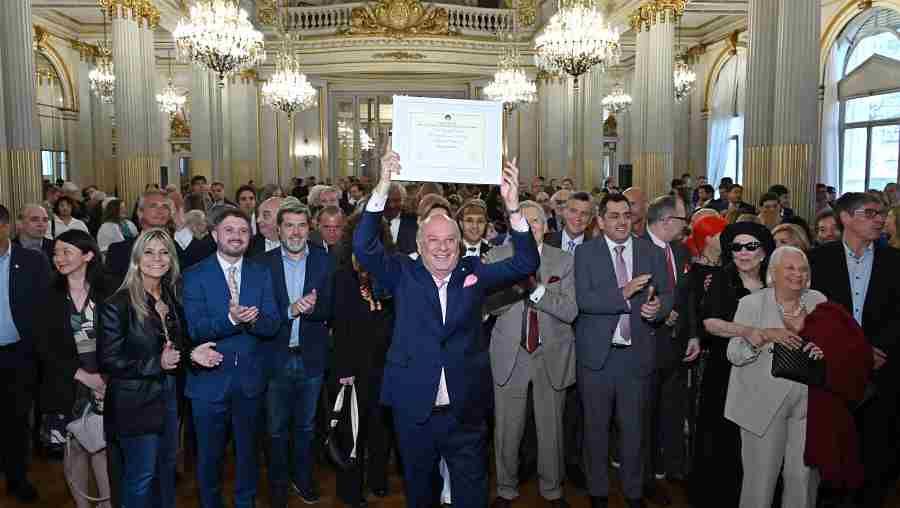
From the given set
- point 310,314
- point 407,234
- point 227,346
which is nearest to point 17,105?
point 407,234

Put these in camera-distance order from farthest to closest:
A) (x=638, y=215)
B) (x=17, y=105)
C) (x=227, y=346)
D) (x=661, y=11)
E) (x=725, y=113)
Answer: (x=725, y=113) → (x=661, y=11) → (x=17, y=105) → (x=638, y=215) → (x=227, y=346)

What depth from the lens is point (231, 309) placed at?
343 cm

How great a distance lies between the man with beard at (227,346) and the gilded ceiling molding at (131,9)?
10.0m

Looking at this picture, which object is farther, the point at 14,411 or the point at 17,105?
the point at 17,105

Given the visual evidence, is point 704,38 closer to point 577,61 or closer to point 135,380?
point 577,61

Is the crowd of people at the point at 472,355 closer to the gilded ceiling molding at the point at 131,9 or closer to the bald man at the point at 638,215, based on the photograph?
the bald man at the point at 638,215

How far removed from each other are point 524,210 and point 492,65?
17.1 meters

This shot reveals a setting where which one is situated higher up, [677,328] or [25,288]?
[25,288]

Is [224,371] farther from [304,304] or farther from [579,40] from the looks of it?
[579,40]

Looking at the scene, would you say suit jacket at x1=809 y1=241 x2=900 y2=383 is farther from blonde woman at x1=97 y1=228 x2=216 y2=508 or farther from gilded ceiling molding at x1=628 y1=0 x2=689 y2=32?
gilded ceiling molding at x1=628 y1=0 x2=689 y2=32

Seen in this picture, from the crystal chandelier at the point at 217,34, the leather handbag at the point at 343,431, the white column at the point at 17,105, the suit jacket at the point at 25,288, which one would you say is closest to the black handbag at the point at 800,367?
the leather handbag at the point at 343,431

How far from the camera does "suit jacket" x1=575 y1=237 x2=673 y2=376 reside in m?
3.92

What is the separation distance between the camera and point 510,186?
312 centimetres

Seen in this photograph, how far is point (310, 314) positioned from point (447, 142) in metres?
1.47
